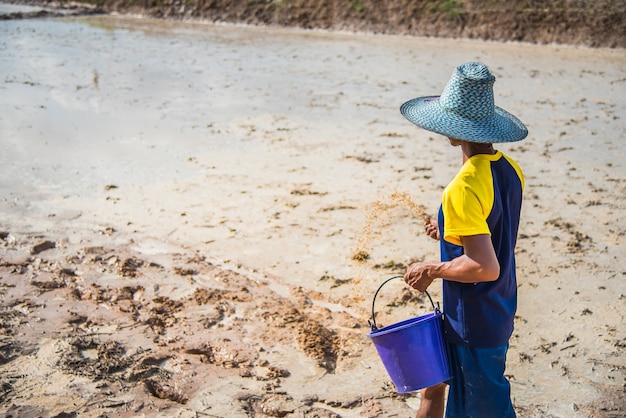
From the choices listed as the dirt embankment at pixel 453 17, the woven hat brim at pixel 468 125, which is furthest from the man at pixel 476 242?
the dirt embankment at pixel 453 17

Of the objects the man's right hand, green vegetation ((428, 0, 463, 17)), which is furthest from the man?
green vegetation ((428, 0, 463, 17))

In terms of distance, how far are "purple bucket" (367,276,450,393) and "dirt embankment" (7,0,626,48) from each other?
40.1 ft

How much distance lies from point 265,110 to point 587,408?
6.06 m

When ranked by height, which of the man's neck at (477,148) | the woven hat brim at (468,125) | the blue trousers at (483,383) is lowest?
the blue trousers at (483,383)

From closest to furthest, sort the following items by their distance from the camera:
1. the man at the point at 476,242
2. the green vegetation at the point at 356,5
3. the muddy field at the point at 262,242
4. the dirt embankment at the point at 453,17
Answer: the man at the point at 476,242
the muddy field at the point at 262,242
the dirt embankment at the point at 453,17
the green vegetation at the point at 356,5

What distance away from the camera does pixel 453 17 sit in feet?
49.1

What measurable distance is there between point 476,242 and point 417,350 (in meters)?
0.49

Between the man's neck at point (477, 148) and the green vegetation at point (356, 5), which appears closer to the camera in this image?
the man's neck at point (477, 148)

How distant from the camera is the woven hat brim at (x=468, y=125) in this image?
232cm

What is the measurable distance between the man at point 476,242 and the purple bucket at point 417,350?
0.05m

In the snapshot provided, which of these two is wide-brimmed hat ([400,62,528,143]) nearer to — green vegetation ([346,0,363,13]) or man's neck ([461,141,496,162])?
man's neck ([461,141,496,162])

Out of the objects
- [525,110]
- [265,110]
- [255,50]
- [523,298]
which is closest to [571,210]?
[523,298]

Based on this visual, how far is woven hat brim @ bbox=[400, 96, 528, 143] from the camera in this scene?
91.4 inches

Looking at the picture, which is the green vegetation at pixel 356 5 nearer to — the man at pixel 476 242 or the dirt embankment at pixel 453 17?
the dirt embankment at pixel 453 17
